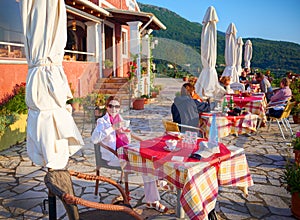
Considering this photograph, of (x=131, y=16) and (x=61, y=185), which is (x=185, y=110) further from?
(x=131, y=16)

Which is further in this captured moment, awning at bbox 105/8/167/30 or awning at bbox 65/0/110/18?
awning at bbox 105/8/167/30

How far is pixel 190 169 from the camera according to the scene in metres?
2.14

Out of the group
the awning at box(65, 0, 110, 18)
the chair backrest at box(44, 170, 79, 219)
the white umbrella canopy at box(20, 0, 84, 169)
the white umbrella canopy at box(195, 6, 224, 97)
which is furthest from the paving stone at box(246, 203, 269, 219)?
the awning at box(65, 0, 110, 18)

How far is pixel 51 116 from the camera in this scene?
2.86 meters

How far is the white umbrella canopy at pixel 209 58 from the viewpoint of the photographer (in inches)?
212

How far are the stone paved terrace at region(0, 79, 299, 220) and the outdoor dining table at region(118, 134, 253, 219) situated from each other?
0.52 m

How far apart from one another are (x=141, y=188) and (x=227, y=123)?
1709 mm

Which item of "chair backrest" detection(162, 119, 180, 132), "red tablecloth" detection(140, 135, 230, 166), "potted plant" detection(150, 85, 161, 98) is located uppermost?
"potted plant" detection(150, 85, 161, 98)

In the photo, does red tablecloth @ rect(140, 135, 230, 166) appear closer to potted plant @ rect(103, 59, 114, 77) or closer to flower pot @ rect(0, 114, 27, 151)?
flower pot @ rect(0, 114, 27, 151)

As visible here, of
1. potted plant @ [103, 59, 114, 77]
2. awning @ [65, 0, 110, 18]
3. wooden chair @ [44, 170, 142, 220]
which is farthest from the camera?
potted plant @ [103, 59, 114, 77]

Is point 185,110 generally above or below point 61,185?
above

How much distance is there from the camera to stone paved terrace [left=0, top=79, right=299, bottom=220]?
3.02 metres

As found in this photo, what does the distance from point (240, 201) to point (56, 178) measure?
2197mm

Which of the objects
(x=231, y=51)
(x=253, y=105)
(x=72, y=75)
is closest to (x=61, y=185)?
(x=253, y=105)
